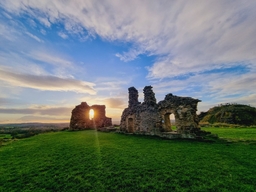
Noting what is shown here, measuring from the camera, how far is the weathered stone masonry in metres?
12.0

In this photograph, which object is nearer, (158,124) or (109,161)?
(109,161)

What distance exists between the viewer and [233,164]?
5.29 metres

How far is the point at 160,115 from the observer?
14453 mm

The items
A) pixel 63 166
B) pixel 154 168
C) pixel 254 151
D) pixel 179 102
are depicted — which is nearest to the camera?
pixel 154 168

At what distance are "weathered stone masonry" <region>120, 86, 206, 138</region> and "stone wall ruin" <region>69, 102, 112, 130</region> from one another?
11.7 metres

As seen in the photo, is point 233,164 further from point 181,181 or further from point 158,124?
point 158,124

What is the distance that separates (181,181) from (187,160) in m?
1.95

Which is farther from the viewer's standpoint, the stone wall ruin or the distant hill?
the distant hill

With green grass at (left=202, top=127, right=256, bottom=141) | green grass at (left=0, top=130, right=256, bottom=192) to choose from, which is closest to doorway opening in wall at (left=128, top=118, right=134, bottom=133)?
green grass at (left=202, top=127, right=256, bottom=141)

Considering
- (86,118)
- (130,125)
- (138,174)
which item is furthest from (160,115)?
(86,118)

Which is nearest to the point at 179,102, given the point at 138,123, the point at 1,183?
the point at 138,123

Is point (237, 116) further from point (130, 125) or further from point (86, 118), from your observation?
point (86, 118)

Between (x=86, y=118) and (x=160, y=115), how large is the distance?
Answer: 18.0 metres

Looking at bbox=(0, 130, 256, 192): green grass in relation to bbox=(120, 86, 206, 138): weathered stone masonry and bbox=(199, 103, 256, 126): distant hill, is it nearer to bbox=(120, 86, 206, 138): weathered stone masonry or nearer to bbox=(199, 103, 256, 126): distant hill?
bbox=(120, 86, 206, 138): weathered stone masonry
